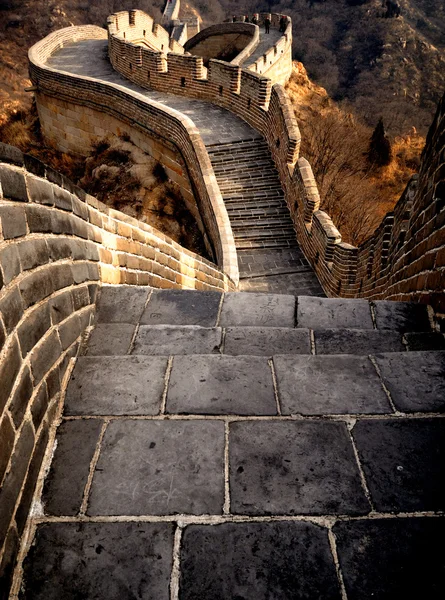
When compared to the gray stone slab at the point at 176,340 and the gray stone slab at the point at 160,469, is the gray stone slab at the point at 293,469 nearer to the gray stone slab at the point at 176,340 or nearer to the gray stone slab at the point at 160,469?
the gray stone slab at the point at 160,469

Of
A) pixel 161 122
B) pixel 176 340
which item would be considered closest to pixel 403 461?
pixel 176 340

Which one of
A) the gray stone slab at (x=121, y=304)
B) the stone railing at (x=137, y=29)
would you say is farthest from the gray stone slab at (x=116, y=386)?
the stone railing at (x=137, y=29)

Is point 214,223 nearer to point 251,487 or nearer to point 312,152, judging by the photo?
point 251,487

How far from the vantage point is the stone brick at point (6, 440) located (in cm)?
135

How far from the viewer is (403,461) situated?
5.30ft

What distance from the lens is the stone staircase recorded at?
4.36 feet

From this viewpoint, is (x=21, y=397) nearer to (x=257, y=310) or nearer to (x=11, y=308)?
(x=11, y=308)

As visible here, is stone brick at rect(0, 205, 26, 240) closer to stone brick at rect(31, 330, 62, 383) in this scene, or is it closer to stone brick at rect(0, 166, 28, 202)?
stone brick at rect(0, 166, 28, 202)

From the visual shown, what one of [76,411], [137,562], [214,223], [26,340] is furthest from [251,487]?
[214,223]

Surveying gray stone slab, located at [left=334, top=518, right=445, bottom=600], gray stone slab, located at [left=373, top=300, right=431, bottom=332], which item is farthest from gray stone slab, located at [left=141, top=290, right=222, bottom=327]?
gray stone slab, located at [left=334, top=518, right=445, bottom=600]

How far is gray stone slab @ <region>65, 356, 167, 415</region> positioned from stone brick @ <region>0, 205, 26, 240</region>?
72cm

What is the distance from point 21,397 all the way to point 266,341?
1378 millimetres

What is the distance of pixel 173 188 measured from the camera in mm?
12570

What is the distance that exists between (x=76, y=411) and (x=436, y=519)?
1430mm
